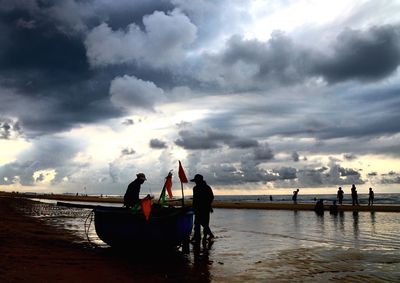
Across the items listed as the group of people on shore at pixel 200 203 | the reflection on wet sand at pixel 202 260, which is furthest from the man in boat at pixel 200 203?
the reflection on wet sand at pixel 202 260

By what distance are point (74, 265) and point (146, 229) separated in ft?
9.47

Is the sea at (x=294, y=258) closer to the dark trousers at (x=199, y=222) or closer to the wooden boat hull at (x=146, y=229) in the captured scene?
the dark trousers at (x=199, y=222)

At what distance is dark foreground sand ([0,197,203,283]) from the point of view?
28.7 ft

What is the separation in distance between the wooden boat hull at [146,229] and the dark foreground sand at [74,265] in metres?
0.47

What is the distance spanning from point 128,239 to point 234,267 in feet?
12.3

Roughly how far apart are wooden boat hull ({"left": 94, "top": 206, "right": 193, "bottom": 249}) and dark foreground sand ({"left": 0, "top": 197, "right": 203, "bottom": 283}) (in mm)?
465

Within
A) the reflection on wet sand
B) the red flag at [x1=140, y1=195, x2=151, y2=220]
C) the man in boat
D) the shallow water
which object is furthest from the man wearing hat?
the reflection on wet sand

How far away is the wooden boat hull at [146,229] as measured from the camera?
1252 cm

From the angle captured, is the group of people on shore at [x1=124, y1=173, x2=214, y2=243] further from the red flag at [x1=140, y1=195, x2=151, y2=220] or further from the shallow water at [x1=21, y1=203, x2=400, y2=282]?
the red flag at [x1=140, y1=195, x2=151, y2=220]

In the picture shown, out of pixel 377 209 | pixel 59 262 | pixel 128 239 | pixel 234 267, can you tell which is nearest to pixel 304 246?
pixel 234 267

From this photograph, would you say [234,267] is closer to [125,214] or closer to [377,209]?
[125,214]

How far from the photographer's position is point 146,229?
1257 cm

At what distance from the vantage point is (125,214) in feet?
41.9

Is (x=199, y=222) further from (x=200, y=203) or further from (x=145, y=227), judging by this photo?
(x=145, y=227)
